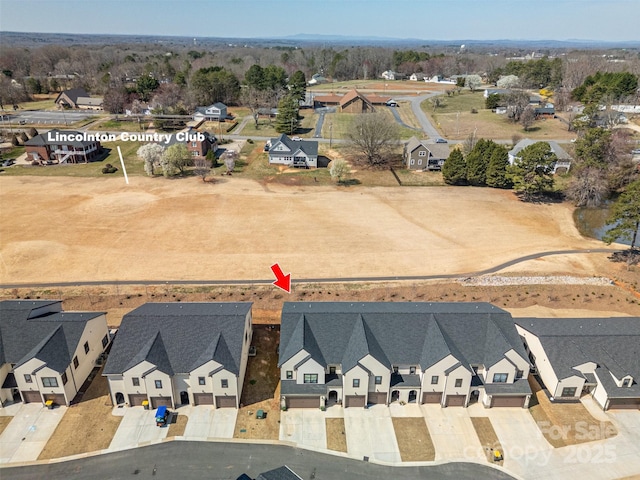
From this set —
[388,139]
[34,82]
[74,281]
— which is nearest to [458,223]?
[388,139]

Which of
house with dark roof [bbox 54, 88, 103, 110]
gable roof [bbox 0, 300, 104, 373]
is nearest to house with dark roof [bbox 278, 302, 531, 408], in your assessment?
gable roof [bbox 0, 300, 104, 373]

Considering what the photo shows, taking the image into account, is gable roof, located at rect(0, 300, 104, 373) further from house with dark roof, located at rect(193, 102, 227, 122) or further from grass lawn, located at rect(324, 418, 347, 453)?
house with dark roof, located at rect(193, 102, 227, 122)

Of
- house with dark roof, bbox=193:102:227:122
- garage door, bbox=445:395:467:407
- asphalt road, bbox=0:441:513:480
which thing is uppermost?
house with dark roof, bbox=193:102:227:122

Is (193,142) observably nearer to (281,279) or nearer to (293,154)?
(293,154)

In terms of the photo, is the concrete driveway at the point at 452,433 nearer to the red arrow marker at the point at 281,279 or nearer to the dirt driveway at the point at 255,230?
the red arrow marker at the point at 281,279

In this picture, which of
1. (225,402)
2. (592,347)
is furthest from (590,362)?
(225,402)

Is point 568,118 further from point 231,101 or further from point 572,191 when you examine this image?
point 231,101

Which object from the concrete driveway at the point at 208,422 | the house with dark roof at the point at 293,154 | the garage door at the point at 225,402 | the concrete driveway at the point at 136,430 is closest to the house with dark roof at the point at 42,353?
the concrete driveway at the point at 136,430
